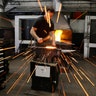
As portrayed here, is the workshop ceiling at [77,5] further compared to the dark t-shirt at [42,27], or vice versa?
the workshop ceiling at [77,5]

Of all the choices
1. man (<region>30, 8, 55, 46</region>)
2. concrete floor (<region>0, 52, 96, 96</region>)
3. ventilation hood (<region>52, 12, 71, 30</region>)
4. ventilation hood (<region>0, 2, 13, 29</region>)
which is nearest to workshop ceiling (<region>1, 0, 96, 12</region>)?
ventilation hood (<region>0, 2, 13, 29</region>)

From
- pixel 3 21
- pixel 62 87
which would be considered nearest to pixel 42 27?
pixel 62 87

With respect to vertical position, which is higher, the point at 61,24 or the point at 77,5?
the point at 77,5

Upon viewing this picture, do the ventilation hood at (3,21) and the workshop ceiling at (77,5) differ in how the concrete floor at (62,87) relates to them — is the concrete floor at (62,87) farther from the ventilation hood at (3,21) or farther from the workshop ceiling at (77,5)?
the workshop ceiling at (77,5)

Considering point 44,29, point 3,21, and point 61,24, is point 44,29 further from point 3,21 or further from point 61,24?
point 3,21

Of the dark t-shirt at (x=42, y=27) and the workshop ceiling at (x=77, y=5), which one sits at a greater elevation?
the workshop ceiling at (x=77, y=5)

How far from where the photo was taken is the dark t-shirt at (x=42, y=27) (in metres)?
2.79

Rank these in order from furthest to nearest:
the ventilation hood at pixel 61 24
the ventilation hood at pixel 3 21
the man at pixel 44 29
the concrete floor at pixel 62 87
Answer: the ventilation hood at pixel 3 21
the ventilation hood at pixel 61 24
the man at pixel 44 29
the concrete floor at pixel 62 87

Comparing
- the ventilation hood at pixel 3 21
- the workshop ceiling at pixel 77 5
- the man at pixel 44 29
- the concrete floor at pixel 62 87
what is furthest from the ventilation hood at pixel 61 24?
the man at pixel 44 29

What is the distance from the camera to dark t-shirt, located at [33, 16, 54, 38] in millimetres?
2791

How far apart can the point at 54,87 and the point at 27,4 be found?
4.63 m

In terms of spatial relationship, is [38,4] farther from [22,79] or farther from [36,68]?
[36,68]

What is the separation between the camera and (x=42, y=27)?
292 centimetres

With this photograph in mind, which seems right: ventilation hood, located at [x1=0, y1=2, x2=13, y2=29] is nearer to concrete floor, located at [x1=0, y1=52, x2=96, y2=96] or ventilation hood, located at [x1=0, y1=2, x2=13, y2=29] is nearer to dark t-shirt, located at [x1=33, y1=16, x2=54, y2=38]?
concrete floor, located at [x1=0, y1=52, x2=96, y2=96]
